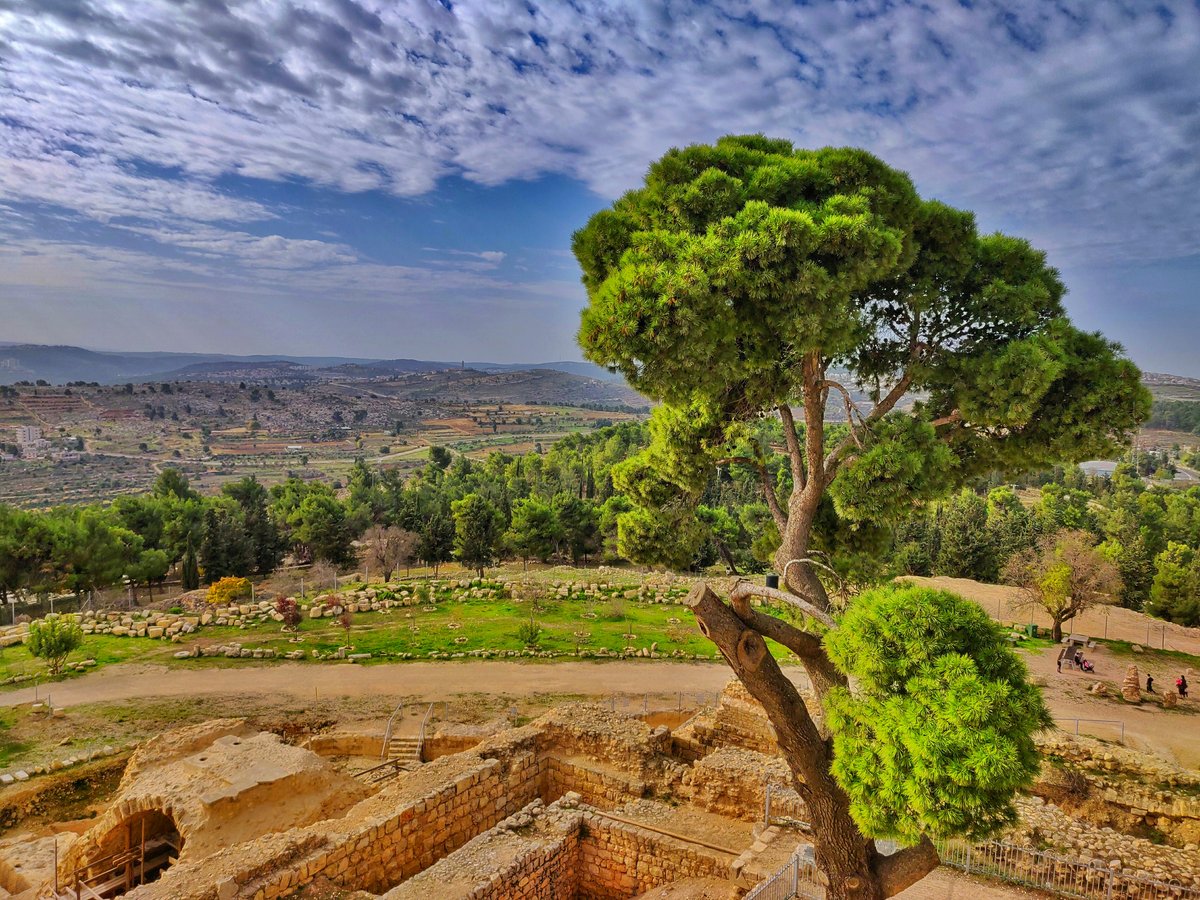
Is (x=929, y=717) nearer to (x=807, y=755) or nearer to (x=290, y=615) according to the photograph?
(x=807, y=755)

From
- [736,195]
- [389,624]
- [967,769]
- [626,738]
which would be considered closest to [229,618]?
[389,624]

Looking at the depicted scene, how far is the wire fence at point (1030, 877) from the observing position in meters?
7.04

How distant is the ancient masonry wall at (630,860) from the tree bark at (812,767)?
267 cm

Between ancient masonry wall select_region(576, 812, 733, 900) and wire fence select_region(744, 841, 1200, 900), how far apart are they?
3.82 ft

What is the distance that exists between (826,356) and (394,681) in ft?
48.5

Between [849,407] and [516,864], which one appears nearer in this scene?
[516,864]

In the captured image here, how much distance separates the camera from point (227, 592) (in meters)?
26.0

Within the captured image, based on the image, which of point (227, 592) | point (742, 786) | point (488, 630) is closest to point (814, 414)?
point (742, 786)

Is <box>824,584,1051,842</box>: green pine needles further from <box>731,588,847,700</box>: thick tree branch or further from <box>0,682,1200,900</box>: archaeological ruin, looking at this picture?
<box>0,682,1200,900</box>: archaeological ruin

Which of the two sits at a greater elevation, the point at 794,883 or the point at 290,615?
the point at 794,883

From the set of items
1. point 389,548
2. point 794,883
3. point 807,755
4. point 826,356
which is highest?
point 826,356

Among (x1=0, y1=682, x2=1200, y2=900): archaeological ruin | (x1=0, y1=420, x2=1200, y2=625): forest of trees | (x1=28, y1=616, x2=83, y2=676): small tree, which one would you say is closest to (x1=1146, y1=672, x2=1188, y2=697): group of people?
(x1=0, y1=420, x2=1200, y2=625): forest of trees

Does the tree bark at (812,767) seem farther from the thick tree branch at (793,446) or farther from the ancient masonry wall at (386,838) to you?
the ancient masonry wall at (386,838)

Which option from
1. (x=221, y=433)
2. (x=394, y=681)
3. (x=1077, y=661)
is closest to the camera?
(x=394, y=681)
